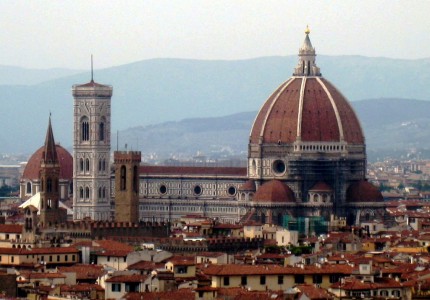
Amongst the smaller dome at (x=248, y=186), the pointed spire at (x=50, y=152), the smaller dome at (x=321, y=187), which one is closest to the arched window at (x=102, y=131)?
the smaller dome at (x=248, y=186)

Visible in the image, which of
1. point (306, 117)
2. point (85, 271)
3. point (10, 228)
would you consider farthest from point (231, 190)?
point (85, 271)

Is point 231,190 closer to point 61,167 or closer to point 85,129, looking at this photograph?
point 85,129

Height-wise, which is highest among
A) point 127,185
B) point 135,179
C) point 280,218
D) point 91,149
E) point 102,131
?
point 102,131

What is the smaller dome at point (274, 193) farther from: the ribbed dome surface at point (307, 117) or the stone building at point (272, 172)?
the ribbed dome surface at point (307, 117)

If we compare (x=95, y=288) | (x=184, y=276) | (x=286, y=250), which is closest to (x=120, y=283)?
(x=95, y=288)

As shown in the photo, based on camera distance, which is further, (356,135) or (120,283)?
(356,135)

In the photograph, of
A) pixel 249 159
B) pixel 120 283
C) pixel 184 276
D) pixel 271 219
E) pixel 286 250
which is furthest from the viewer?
pixel 249 159

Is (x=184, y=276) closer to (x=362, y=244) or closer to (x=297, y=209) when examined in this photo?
(x=362, y=244)
